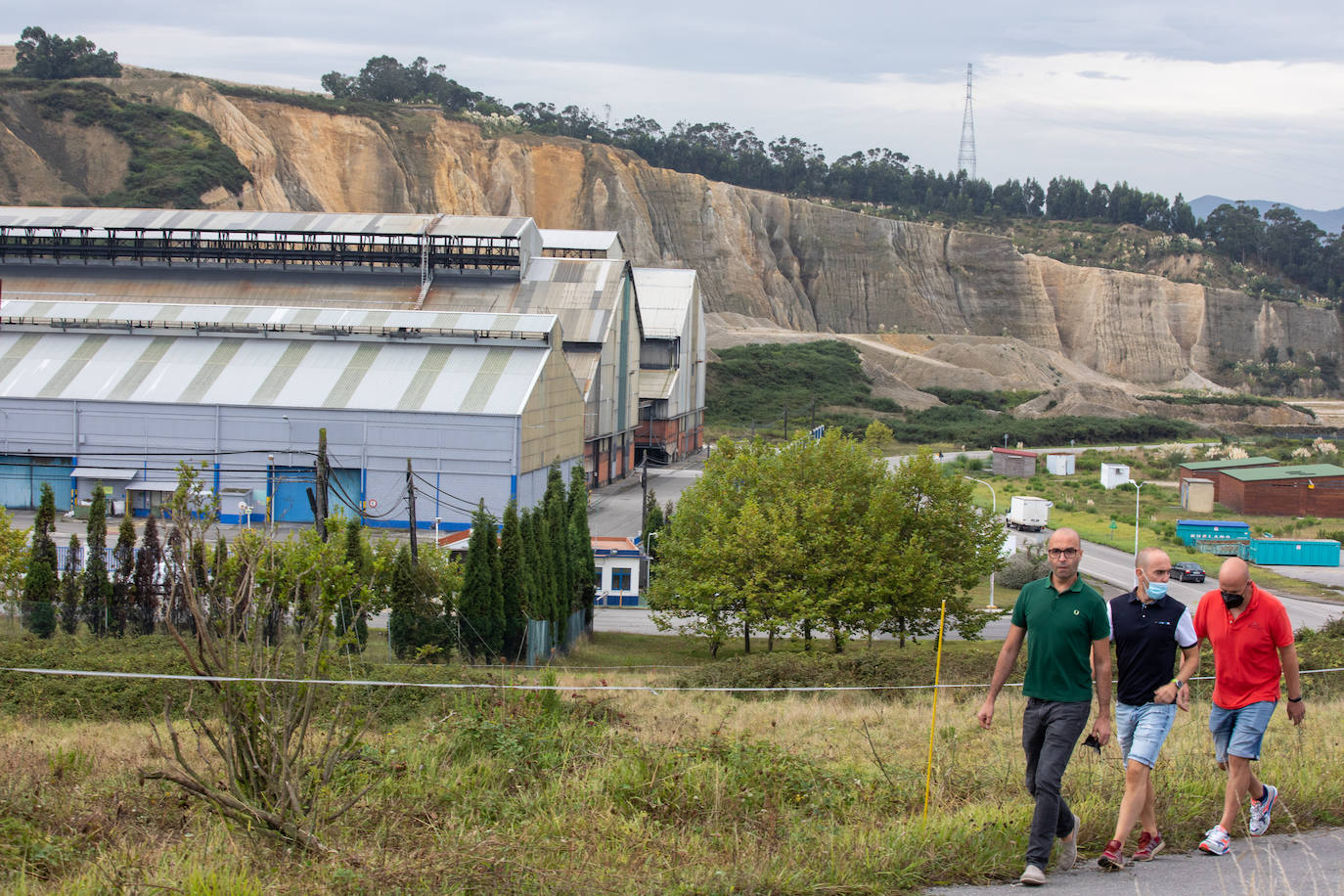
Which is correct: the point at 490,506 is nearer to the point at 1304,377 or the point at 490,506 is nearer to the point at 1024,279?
the point at 1024,279

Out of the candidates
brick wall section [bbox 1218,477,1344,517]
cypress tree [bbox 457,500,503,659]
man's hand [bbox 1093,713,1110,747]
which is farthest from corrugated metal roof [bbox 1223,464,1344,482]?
man's hand [bbox 1093,713,1110,747]

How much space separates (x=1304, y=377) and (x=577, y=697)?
495ft

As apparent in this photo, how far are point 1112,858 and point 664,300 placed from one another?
2697 inches

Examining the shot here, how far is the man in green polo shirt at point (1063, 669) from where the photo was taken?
702 cm

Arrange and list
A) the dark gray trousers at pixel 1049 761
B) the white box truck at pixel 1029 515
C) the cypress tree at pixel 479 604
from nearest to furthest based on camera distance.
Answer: the dark gray trousers at pixel 1049 761 < the cypress tree at pixel 479 604 < the white box truck at pixel 1029 515

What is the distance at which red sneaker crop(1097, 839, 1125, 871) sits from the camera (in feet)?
22.7

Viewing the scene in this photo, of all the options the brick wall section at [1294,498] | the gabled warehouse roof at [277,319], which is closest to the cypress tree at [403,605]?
the gabled warehouse roof at [277,319]

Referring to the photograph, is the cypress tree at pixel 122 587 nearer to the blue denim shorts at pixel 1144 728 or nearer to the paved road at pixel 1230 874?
the blue denim shorts at pixel 1144 728

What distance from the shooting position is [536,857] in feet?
20.9

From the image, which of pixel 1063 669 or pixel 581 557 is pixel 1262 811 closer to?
pixel 1063 669

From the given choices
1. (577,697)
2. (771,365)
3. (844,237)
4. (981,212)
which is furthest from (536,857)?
(981,212)

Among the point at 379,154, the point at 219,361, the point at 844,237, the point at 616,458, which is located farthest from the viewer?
the point at 844,237

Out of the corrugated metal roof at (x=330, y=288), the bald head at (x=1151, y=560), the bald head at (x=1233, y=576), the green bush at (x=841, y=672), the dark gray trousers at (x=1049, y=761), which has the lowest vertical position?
the green bush at (x=841, y=672)

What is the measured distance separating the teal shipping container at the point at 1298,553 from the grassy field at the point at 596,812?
41.7 metres
